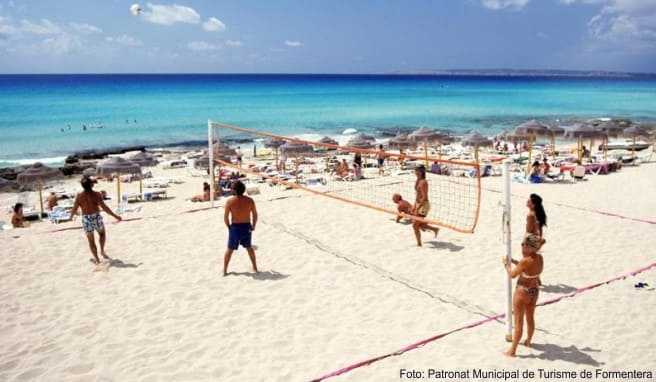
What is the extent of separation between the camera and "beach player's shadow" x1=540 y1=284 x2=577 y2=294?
19.4 feet

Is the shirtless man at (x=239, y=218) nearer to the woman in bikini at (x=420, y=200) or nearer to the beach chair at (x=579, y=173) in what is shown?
the woman in bikini at (x=420, y=200)

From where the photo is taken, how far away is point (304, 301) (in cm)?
574

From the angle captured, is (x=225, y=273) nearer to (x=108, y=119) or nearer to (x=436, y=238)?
(x=436, y=238)

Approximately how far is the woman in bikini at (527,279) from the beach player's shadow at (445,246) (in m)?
3.02

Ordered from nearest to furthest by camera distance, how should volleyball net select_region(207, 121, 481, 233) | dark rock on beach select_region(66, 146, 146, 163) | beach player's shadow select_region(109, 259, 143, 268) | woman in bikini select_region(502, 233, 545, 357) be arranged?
woman in bikini select_region(502, 233, 545, 357)
beach player's shadow select_region(109, 259, 143, 268)
volleyball net select_region(207, 121, 481, 233)
dark rock on beach select_region(66, 146, 146, 163)

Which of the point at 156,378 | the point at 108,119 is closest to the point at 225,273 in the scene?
the point at 156,378

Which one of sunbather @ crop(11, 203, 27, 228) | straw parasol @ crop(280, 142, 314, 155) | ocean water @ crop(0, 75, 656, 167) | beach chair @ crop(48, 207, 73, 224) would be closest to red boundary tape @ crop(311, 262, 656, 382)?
beach chair @ crop(48, 207, 73, 224)

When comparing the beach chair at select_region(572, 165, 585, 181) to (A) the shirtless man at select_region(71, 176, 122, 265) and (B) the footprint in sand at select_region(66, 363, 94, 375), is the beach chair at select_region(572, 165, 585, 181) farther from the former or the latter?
(B) the footprint in sand at select_region(66, 363, 94, 375)

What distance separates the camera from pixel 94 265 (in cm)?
688

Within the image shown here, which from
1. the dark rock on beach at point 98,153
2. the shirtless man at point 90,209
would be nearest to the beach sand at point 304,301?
the shirtless man at point 90,209

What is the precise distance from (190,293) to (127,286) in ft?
2.70

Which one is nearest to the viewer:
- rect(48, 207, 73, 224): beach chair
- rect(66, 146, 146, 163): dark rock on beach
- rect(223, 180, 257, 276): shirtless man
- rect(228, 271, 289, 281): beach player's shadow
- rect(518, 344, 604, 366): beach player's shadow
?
rect(518, 344, 604, 366): beach player's shadow

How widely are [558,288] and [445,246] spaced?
1.89 meters

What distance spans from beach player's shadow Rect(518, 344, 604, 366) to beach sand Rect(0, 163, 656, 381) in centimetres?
2
